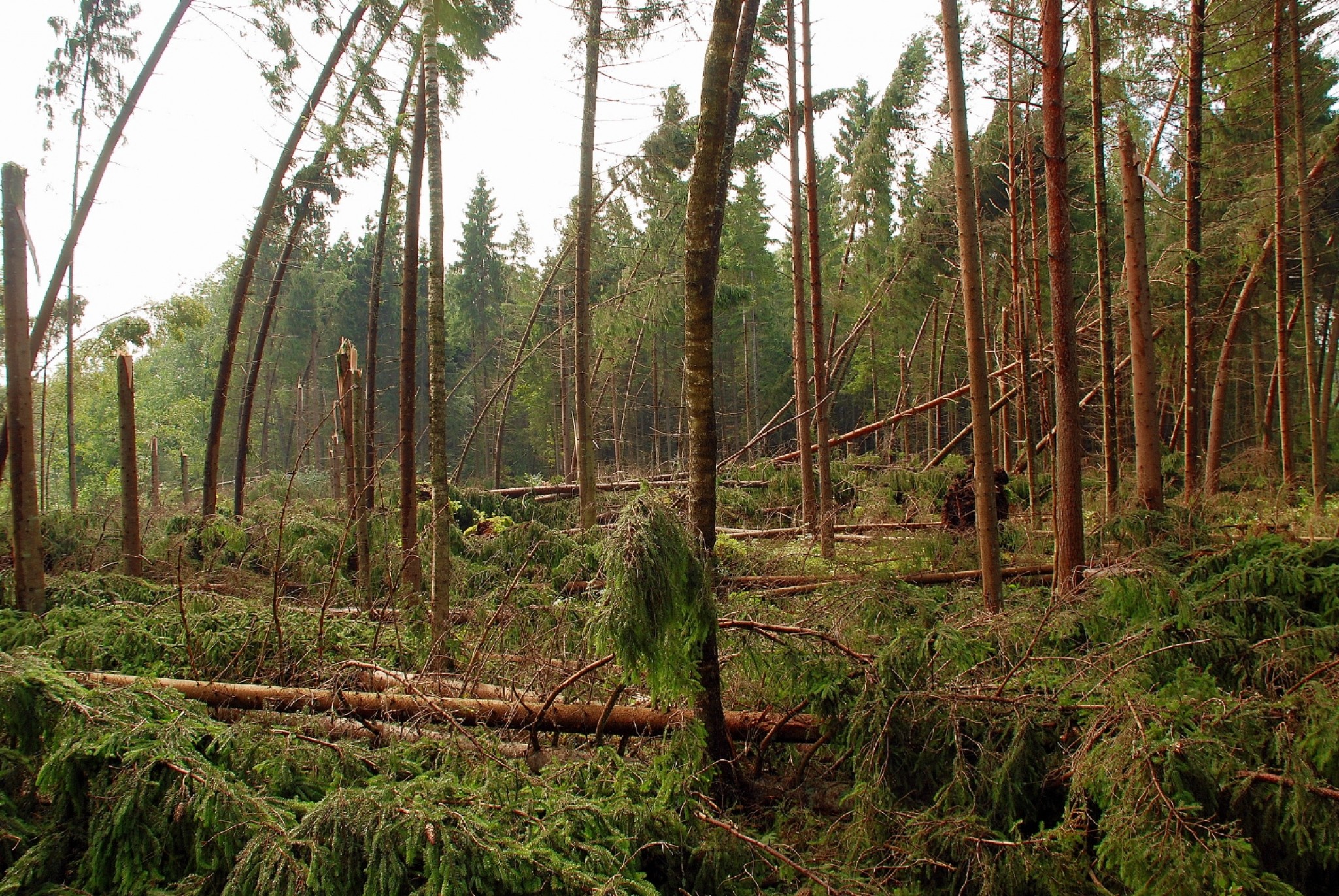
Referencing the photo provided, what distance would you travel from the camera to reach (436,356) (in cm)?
568

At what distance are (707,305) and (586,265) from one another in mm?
6916

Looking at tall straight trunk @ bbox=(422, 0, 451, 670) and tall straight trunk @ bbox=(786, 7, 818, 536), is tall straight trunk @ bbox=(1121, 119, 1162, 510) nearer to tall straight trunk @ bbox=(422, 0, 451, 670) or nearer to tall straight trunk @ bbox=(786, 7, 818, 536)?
tall straight trunk @ bbox=(786, 7, 818, 536)

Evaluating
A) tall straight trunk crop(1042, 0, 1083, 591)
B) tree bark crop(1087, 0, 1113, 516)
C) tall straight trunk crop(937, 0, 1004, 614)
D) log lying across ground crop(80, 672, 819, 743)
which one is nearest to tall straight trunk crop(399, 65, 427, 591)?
log lying across ground crop(80, 672, 819, 743)

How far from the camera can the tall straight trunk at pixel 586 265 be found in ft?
32.7

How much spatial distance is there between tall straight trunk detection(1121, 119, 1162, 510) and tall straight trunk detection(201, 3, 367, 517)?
976 centimetres

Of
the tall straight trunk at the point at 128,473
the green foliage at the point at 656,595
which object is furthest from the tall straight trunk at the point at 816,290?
Result: the tall straight trunk at the point at 128,473

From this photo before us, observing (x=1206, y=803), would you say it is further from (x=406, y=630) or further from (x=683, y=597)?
(x=406, y=630)

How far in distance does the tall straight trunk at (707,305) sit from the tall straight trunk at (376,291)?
15.9 ft

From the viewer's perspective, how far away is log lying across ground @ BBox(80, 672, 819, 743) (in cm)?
397

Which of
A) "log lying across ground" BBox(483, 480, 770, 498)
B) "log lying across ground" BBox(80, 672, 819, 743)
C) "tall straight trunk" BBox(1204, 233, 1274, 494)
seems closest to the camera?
"log lying across ground" BBox(80, 672, 819, 743)

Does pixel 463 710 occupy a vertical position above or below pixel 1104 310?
below

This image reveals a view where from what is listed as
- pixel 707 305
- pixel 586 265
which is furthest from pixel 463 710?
pixel 586 265

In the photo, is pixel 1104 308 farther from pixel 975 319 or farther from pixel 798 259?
pixel 798 259

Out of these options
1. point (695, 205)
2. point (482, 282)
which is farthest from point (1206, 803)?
point (482, 282)
